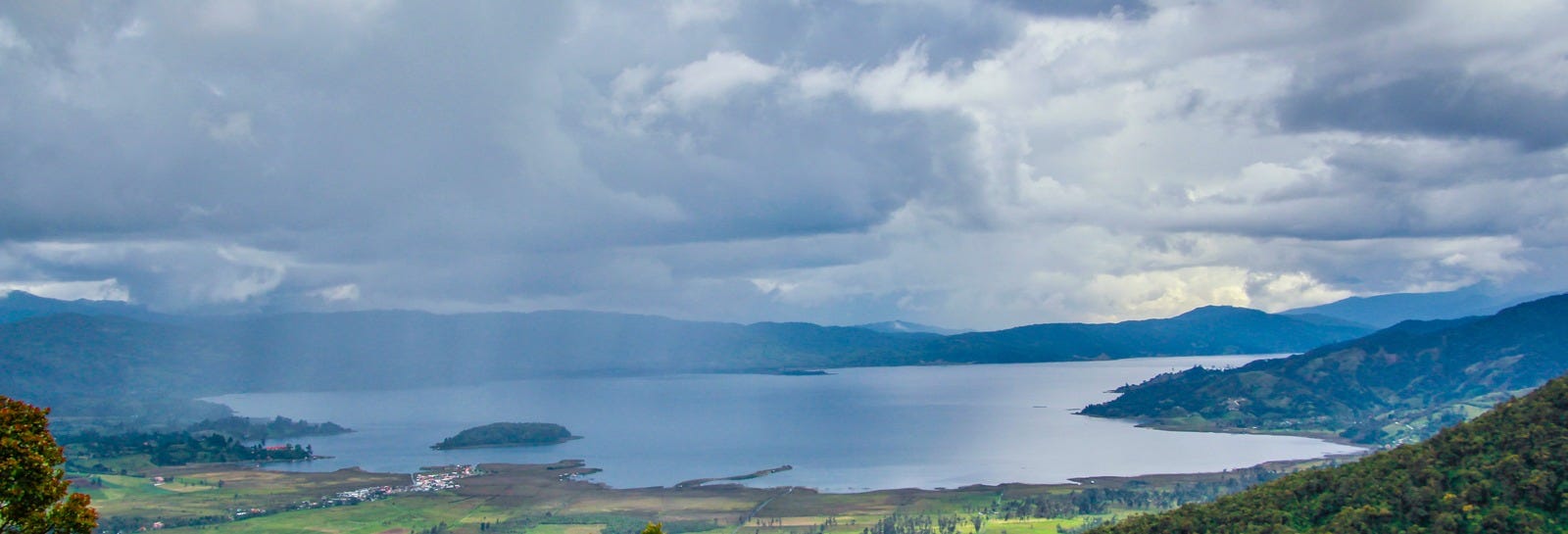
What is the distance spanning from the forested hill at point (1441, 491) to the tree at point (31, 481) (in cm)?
4080

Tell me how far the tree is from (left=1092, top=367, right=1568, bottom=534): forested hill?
134 ft

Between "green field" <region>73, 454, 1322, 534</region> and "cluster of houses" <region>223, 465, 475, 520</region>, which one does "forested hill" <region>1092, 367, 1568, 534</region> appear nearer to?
"green field" <region>73, 454, 1322, 534</region>

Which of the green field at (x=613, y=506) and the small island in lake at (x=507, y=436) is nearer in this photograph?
the green field at (x=613, y=506)

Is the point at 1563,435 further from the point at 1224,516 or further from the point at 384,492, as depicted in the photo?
the point at 384,492

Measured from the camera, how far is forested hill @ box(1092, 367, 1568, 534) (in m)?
40.2

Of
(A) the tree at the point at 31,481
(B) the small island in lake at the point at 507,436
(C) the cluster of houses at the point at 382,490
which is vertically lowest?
(C) the cluster of houses at the point at 382,490

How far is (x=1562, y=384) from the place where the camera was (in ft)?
159

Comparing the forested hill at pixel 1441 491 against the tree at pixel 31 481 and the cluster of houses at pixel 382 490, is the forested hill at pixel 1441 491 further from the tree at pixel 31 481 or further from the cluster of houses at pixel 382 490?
the cluster of houses at pixel 382 490

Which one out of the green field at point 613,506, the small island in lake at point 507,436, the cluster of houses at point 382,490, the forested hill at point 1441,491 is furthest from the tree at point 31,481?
the small island in lake at point 507,436

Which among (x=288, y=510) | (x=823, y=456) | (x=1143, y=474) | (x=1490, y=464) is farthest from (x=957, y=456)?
(x=1490, y=464)

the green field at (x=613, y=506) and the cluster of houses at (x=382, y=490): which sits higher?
the cluster of houses at (x=382, y=490)

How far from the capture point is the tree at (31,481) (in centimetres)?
1756

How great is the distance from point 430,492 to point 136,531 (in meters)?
30.2

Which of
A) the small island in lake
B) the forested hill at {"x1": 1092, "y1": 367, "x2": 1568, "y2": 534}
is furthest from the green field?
the small island in lake
